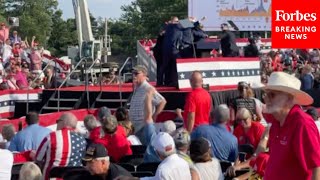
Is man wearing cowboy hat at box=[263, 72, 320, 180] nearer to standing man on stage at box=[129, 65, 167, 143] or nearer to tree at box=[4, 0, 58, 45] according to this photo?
standing man on stage at box=[129, 65, 167, 143]

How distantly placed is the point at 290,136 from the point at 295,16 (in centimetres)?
2398

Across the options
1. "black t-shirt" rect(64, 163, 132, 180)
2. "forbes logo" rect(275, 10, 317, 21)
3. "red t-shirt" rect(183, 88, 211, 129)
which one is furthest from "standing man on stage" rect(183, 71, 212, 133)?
"forbes logo" rect(275, 10, 317, 21)

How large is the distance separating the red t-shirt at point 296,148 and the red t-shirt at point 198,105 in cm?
642

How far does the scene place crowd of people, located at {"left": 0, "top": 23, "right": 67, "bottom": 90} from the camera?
2233cm

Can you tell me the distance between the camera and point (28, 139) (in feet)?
36.4

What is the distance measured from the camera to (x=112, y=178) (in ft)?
24.2

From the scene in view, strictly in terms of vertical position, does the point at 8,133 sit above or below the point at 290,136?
below

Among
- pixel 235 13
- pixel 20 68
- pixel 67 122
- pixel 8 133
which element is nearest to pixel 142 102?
pixel 8 133

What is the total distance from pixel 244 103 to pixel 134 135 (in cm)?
227

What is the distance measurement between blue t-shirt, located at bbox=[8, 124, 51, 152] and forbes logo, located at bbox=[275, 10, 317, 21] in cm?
1837

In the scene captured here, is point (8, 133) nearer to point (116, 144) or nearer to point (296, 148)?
point (116, 144)

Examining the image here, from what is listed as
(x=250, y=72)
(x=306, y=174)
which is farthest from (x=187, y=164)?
(x=250, y=72)

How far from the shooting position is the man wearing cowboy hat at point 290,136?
18.0 ft

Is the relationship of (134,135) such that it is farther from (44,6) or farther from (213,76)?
(44,6)
